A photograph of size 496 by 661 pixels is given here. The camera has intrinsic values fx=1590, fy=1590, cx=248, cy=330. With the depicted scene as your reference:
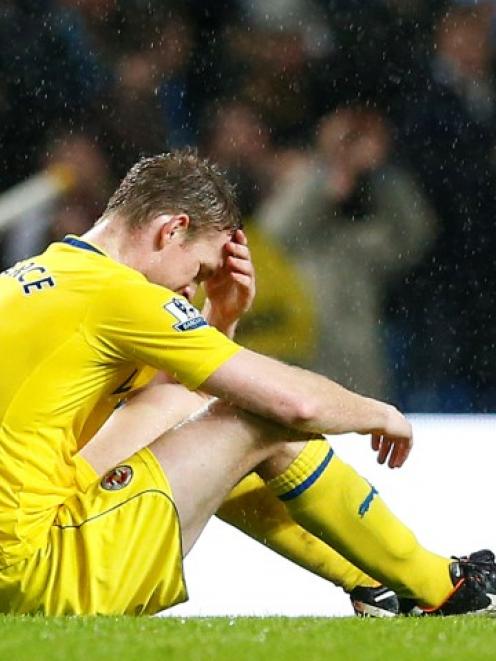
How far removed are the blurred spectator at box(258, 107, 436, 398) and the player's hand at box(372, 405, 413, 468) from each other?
2.66 metres

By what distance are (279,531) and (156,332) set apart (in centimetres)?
65

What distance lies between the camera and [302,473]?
291 centimetres

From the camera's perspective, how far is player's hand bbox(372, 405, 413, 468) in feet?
9.55

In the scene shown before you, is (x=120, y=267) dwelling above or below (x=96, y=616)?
above

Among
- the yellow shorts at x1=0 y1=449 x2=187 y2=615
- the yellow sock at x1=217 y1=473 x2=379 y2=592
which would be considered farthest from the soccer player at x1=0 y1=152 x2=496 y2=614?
the yellow sock at x1=217 y1=473 x2=379 y2=592

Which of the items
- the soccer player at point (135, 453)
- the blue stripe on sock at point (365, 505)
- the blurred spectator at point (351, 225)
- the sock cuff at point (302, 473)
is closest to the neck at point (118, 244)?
the soccer player at point (135, 453)

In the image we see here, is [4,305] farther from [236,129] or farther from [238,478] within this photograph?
[236,129]

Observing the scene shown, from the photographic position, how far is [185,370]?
273 centimetres

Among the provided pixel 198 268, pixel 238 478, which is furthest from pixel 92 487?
pixel 198 268

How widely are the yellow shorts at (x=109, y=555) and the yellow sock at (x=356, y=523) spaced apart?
257 mm

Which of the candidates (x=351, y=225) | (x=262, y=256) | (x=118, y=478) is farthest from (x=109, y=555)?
(x=351, y=225)

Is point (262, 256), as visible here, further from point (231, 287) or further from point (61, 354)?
point (61, 354)

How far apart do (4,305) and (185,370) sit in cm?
36

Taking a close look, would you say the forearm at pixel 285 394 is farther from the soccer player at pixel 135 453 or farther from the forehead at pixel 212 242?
the forehead at pixel 212 242
